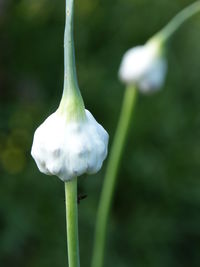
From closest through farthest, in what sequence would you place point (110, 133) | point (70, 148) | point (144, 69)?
1. point (70, 148)
2. point (144, 69)
3. point (110, 133)

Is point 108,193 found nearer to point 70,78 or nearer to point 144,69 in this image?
point 144,69

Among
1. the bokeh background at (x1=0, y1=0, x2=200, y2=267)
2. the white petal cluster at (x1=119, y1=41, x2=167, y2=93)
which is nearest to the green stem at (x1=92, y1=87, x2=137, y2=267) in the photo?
the white petal cluster at (x1=119, y1=41, x2=167, y2=93)

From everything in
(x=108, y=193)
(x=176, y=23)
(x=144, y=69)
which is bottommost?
(x=108, y=193)

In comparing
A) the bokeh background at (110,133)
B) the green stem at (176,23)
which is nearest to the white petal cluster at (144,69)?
the green stem at (176,23)

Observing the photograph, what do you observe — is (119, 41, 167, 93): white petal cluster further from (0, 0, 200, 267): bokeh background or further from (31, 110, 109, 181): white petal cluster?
(31, 110, 109, 181): white petal cluster

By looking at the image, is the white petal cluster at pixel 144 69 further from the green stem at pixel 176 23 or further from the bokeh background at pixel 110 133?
the bokeh background at pixel 110 133

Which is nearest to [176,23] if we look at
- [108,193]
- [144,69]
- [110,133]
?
[144,69]
